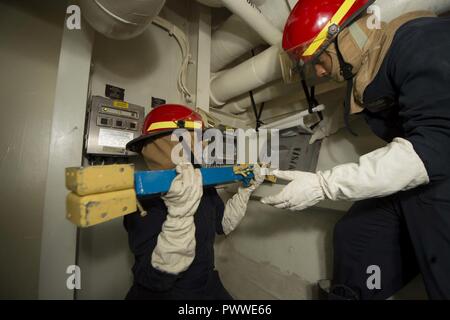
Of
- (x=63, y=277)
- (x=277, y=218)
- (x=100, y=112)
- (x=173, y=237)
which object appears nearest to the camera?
(x=173, y=237)

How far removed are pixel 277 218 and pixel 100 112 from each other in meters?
1.33

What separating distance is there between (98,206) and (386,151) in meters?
0.81

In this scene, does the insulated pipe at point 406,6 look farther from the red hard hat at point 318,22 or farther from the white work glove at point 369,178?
the white work glove at point 369,178

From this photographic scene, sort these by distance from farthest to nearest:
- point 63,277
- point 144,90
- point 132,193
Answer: point 144,90 → point 63,277 → point 132,193

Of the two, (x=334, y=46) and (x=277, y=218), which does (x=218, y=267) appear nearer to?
(x=277, y=218)

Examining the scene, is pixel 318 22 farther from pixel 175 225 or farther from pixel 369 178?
pixel 175 225

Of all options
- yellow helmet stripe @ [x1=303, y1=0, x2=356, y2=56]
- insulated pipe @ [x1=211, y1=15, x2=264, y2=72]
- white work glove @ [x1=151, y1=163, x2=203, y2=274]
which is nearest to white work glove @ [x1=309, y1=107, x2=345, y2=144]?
yellow helmet stripe @ [x1=303, y1=0, x2=356, y2=56]

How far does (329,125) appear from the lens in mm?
1143

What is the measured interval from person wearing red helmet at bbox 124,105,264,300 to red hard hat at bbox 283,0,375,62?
1.78 feet

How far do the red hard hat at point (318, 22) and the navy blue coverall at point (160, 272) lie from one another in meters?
0.82

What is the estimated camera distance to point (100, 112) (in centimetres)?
99

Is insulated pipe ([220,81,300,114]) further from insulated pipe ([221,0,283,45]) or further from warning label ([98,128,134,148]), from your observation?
warning label ([98,128,134,148])

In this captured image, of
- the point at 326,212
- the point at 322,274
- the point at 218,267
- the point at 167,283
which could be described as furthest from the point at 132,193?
the point at 218,267

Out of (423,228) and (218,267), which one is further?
(218,267)
